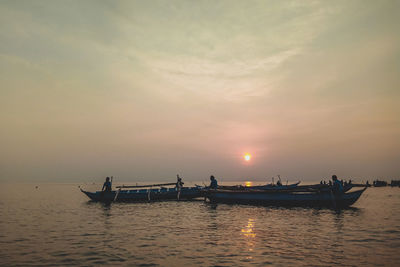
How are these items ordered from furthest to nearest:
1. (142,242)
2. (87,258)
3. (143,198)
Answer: (143,198) → (142,242) → (87,258)

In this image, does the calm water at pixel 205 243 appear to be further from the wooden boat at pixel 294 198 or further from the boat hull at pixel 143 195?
the boat hull at pixel 143 195

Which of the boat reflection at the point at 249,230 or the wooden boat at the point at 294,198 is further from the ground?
the wooden boat at the point at 294,198

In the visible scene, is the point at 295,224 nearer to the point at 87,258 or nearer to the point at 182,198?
the point at 87,258

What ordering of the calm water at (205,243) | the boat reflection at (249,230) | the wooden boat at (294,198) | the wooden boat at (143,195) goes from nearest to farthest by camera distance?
1. the calm water at (205,243)
2. the boat reflection at (249,230)
3. the wooden boat at (294,198)
4. the wooden boat at (143,195)

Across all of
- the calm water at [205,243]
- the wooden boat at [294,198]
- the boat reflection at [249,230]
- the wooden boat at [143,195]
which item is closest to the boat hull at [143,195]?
the wooden boat at [143,195]

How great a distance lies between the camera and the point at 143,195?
121 ft

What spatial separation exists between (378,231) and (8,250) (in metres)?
21.4

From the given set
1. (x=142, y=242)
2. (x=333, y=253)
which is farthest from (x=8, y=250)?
(x=333, y=253)

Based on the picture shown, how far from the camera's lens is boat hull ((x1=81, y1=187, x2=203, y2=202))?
117 ft

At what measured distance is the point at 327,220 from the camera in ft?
66.7

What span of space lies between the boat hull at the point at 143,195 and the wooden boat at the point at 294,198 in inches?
285

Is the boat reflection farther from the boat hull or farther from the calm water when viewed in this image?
the boat hull

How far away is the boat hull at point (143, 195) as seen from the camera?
35812 mm

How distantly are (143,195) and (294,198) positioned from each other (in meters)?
20.9
